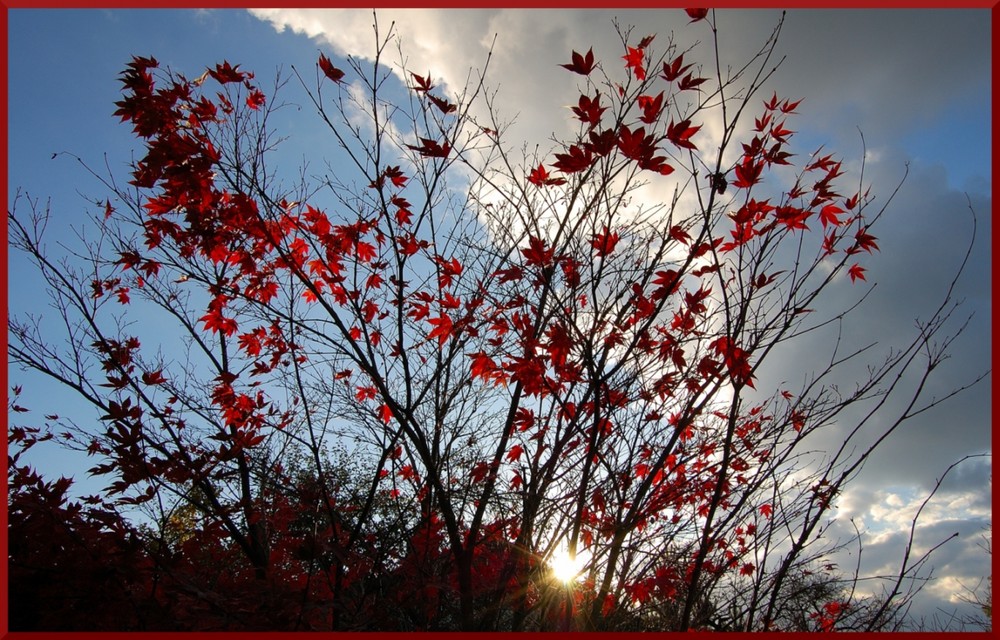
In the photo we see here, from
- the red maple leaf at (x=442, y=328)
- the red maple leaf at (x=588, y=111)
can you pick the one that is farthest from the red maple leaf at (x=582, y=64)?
the red maple leaf at (x=442, y=328)

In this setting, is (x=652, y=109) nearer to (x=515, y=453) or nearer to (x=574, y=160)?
(x=574, y=160)

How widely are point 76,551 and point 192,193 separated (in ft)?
7.14

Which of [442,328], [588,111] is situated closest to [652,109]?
[588,111]

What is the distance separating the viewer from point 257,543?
5.01m

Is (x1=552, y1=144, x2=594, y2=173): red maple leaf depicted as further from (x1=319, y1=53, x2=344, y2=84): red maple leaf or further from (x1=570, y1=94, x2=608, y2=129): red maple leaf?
(x1=319, y1=53, x2=344, y2=84): red maple leaf

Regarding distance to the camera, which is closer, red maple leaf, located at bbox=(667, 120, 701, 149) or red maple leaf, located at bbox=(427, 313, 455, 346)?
red maple leaf, located at bbox=(667, 120, 701, 149)

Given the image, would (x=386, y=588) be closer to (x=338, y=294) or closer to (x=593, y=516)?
(x=593, y=516)

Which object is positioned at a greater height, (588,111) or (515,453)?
(588,111)

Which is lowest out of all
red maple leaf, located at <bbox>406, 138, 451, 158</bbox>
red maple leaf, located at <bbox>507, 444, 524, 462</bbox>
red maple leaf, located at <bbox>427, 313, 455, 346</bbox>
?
red maple leaf, located at <bbox>507, 444, 524, 462</bbox>

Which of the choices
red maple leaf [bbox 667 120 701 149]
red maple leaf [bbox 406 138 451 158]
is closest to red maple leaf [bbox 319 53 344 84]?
red maple leaf [bbox 406 138 451 158]

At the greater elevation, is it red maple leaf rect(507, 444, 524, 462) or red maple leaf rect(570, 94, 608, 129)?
red maple leaf rect(570, 94, 608, 129)

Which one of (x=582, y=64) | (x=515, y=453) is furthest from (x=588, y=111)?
(x=515, y=453)

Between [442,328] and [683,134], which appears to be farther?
[442,328]

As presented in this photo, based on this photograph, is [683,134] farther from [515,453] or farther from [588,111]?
[515,453]
